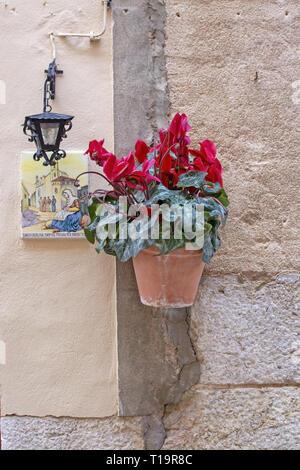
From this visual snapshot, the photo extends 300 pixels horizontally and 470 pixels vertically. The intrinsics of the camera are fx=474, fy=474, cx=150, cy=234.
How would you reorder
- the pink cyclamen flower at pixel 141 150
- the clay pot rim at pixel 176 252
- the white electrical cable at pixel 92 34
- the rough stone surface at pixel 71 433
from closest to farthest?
the clay pot rim at pixel 176 252 < the pink cyclamen flower at pixel 141 150 < the rough stone surface at pixel 71 433 < the white electrical cable at pixel 92 34

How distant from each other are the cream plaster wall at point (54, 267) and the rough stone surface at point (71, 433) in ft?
0.14

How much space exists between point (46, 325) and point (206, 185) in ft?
2.97

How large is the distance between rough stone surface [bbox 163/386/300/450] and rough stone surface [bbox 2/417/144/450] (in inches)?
6.4

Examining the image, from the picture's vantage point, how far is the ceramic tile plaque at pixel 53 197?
6.64ft

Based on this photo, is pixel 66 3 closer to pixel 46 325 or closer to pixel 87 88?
pixel 87 88

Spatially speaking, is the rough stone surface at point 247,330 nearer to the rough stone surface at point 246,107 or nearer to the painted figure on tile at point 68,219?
the rough stone surface at point 246,107

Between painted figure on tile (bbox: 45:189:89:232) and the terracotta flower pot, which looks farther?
painted figure on tile (bbox: 45:189:89:232)

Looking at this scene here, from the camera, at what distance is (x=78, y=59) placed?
2096 mm

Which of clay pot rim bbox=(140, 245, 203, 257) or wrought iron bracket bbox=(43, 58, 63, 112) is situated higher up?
wrought iron bracket bbox=(43, 58, 63, 112)

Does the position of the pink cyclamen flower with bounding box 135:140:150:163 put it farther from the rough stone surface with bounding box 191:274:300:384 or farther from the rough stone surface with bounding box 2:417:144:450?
the rough stone surface with bounding box 2:417:144:450

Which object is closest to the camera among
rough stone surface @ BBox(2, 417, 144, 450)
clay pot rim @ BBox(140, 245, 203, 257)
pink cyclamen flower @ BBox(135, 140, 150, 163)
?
clay pot rim @ BBox(140, 245, 203, 257)

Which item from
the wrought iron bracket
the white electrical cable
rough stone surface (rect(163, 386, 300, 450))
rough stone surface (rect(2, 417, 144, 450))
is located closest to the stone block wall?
rough stone surface (rect(163, 386, 300, 450))

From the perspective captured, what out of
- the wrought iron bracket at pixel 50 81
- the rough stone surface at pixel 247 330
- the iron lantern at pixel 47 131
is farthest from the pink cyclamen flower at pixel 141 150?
the rough stone surface at pixel 247 330

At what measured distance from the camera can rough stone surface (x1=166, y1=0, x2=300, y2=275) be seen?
2.09 m
